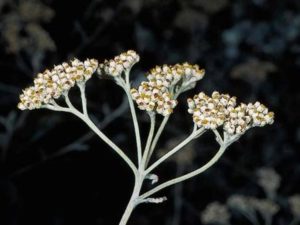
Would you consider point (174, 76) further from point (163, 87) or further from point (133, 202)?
point (133, 202)

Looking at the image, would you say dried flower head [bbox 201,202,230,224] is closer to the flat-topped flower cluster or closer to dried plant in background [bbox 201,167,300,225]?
dried plant in background [bbox 201,167,300,225]

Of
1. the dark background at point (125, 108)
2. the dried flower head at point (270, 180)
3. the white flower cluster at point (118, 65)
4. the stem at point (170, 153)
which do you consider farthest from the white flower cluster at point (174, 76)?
the dried flower head at point (270, 180)

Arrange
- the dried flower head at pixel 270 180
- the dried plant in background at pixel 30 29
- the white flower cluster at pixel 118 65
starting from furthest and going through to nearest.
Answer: the dried plant in background at pixel 30 29
the dried flower head at pixel 270 180
the white flower cluster at pixel 118 65

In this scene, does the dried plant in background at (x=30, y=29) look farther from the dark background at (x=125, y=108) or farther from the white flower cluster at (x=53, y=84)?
the white flower cluster at (x=53, y=84)

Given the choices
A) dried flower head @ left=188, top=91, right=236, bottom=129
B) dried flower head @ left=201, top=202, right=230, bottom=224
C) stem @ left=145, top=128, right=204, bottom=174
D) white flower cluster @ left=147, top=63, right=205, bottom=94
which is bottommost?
stem @ left=145, top=128, right=204, bottom=174

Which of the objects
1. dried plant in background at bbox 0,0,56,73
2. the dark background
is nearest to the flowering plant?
the dark background

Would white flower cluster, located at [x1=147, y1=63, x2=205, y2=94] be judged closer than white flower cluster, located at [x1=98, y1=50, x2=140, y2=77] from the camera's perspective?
Yes

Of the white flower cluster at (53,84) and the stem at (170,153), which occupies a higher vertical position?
the white flower cluster at (53,84)

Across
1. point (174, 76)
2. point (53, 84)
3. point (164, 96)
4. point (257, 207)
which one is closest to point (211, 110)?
point (164, 96)
